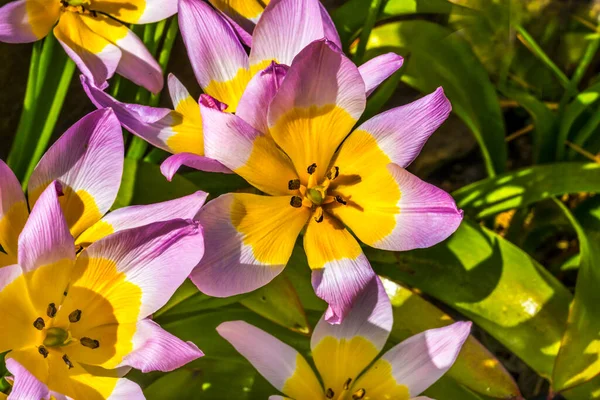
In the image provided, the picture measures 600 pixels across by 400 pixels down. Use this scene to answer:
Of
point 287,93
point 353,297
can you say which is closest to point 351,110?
point 287,93

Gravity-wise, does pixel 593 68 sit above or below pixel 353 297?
below

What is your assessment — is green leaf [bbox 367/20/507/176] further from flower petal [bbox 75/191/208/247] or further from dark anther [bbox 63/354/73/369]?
dark anther [bbox 63/354/73/369]

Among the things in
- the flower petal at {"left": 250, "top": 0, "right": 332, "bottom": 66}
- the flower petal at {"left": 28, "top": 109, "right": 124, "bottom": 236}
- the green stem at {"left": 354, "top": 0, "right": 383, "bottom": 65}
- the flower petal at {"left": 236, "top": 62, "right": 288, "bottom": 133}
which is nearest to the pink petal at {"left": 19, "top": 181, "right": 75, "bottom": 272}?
the flower petal at {"left": 28, "top": 109, "right": 124, "bottom": 236}

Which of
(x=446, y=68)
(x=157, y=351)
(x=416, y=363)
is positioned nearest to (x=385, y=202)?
(x=416, y=363)

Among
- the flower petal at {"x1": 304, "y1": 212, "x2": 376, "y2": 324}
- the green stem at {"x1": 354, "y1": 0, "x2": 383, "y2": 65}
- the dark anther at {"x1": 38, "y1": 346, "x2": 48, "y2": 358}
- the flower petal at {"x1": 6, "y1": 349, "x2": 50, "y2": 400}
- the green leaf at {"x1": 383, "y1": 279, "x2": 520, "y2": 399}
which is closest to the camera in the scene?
the flower petal at {"x1": 6, "y1": 349, "x2": 50, "y2": 400}

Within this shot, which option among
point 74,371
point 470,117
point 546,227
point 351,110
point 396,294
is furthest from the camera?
point 546,227

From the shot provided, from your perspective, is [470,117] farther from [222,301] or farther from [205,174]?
[222,301]
